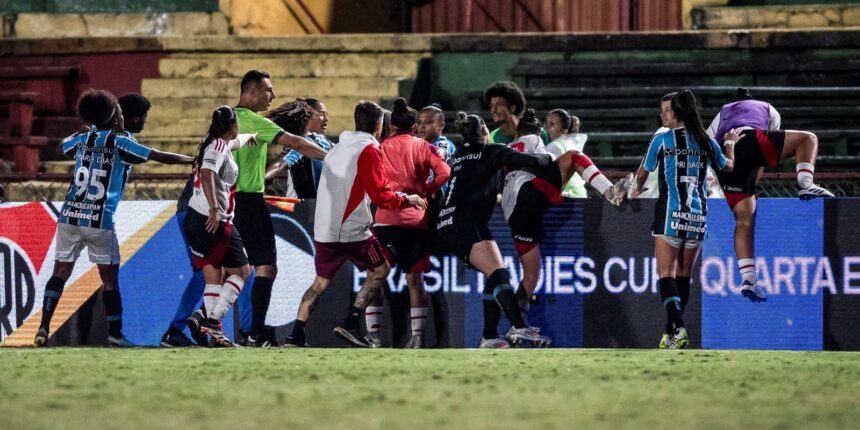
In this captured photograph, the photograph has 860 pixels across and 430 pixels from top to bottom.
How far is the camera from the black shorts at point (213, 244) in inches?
392

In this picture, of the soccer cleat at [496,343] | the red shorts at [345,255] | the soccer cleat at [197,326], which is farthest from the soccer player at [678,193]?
the soccer cleat at [197,326]

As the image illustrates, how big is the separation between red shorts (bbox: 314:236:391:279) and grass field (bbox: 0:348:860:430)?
105 cm

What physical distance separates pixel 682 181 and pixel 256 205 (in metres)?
3.06

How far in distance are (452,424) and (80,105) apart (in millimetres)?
5920

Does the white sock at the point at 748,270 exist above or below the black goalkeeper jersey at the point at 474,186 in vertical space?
below

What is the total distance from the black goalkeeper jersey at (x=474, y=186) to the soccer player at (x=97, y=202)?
2.09 metres

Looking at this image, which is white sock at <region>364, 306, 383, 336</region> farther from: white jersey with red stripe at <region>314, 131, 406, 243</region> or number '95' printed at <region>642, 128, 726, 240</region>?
A: number '95' printed at <region>642, 128, 726, 240</region>

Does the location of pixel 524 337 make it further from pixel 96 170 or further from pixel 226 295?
pixel 96 170

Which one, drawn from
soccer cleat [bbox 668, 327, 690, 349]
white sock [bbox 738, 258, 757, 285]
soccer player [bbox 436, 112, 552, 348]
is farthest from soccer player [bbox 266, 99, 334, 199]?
white sock [bbox 738, 258, 757, 285]

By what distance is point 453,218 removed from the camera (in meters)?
10.2

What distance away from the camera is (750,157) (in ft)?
34.2

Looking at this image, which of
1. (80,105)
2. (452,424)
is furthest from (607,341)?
(452,424)

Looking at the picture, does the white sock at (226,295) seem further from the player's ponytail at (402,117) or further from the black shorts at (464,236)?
the player's ponytail at (402,117)

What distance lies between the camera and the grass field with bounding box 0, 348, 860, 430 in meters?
5.45
